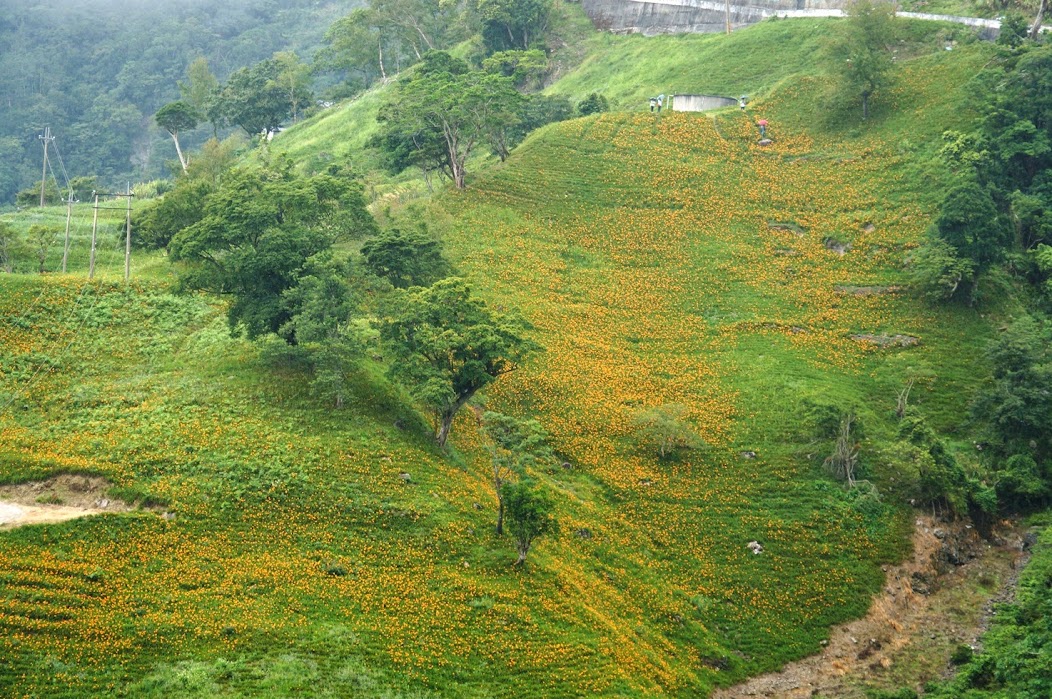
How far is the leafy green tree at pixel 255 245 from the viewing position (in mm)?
48344

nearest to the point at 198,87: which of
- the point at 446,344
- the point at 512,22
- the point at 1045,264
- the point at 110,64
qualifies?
the point at 512,22

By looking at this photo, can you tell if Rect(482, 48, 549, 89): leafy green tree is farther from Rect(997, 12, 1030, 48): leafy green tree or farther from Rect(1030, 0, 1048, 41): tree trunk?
Rect(1030, 0, 1048, 41): tree trunk

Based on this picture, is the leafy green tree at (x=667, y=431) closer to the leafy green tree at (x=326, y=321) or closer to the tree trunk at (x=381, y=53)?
the leafy green tree at (x=326, y=321)

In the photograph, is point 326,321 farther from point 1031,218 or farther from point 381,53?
point 381,53

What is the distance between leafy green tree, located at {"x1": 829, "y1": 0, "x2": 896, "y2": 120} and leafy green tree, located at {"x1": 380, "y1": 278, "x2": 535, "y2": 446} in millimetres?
44403

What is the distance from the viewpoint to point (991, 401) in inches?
2016

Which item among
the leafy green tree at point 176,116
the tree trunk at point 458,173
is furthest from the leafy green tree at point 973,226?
the leafy green tree at point 176,116

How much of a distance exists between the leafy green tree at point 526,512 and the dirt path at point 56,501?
43.3ft

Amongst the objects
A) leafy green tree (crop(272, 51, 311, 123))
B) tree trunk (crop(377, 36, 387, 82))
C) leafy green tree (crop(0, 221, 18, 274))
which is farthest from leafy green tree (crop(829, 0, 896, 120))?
leafy green tree (crop(0, 221, 18, 274))

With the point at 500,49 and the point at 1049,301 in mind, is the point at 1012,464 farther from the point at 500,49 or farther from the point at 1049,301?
the point at 500,49

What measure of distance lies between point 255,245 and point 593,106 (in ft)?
150

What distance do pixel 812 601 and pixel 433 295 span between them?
20.1 m

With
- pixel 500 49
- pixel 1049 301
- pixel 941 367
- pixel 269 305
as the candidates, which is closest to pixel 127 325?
pixel 269 305

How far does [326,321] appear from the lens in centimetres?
4556
